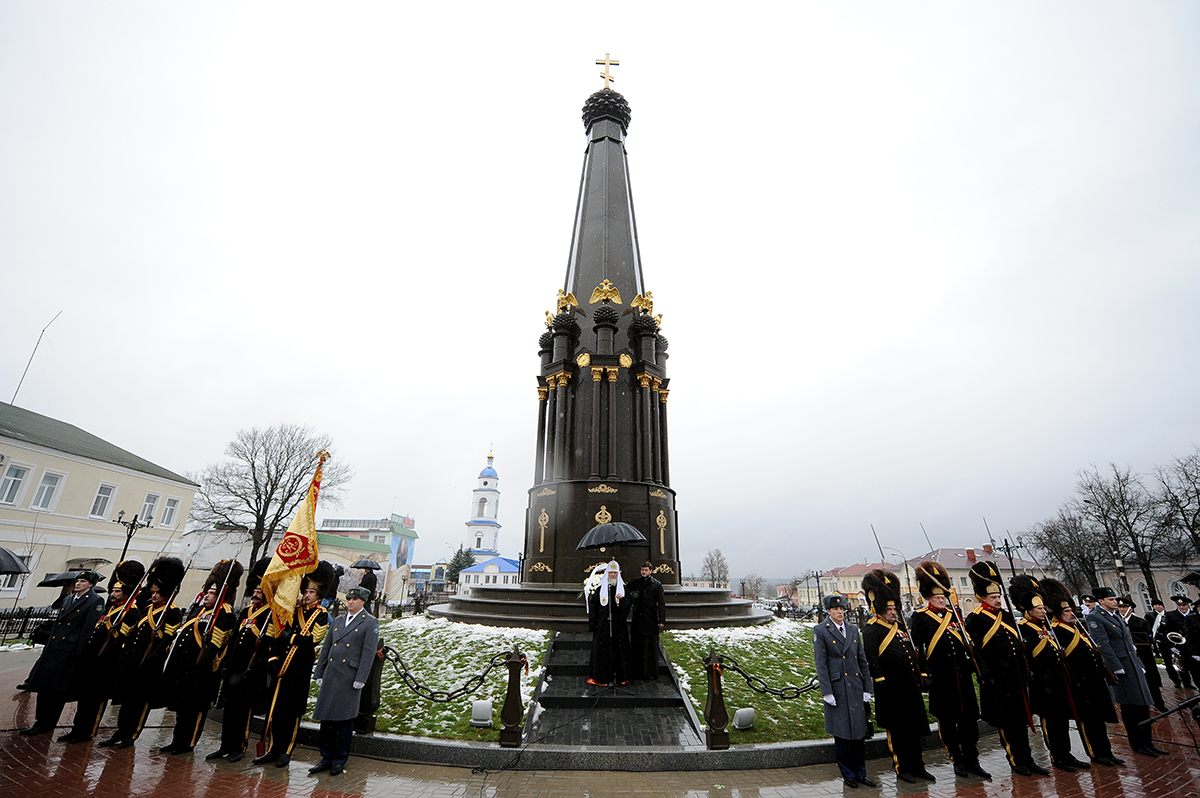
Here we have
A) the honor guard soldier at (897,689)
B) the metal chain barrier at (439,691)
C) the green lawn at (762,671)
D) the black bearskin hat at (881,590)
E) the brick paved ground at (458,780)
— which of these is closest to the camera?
the brick paved ground at (458,780)

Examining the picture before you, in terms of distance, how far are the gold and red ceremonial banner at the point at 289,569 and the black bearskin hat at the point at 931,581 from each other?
788 cm

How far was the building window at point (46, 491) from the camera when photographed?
2347 centimetres

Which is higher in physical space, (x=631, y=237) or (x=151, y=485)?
(x=631, y=237)

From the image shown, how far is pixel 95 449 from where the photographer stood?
28016 mm

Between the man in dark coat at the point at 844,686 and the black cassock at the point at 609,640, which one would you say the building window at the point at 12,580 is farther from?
the man in dark coat at the point at 844,686

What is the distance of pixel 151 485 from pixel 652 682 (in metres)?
33.4

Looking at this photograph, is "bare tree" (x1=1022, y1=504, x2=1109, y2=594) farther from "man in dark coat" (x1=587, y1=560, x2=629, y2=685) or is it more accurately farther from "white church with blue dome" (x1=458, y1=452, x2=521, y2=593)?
"white church with blue dome" (x1=458, y1=452, x2=521, y2=593)

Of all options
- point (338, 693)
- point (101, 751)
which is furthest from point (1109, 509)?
point (101, 751)

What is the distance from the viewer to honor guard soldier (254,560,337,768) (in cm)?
609

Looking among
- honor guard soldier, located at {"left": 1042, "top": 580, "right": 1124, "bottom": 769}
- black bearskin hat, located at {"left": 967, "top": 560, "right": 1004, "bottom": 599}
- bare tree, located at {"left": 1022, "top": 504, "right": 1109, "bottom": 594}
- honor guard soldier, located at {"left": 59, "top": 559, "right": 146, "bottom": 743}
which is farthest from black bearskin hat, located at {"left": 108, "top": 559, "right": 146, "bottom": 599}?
bare tree, located at {"left": 1022, "top": 504, "right": 1109, "bottom": 594}

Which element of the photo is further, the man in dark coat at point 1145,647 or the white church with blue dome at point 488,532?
the white church with blue dome at point 488,532

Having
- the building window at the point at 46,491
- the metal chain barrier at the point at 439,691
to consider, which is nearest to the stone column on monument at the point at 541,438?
the metal chain barrier at the point at 439,691

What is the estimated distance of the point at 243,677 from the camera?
244 inches

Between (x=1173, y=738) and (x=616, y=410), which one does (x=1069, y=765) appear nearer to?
(x=1173, y=738)
